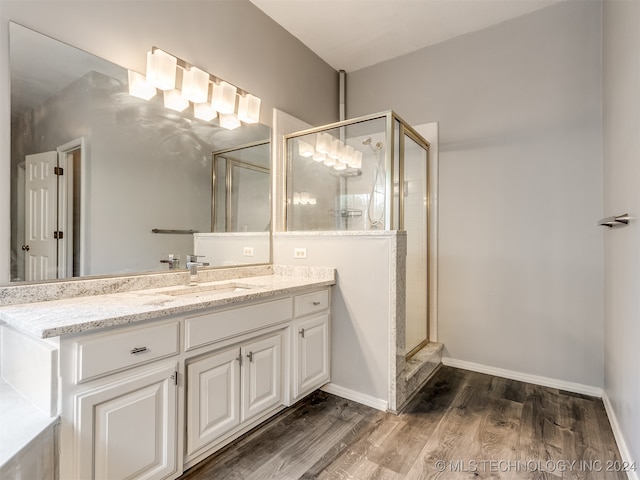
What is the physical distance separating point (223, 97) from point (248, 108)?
235mm

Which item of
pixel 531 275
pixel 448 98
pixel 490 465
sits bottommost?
pixel 490 465

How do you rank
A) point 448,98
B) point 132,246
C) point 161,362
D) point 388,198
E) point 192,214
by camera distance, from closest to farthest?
point 161,362 → point 132,246 → point 192,214 → point 388,198 → point 448,98

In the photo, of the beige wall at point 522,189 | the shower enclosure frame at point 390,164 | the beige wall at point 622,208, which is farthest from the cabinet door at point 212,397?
the beige wall at point 522,189

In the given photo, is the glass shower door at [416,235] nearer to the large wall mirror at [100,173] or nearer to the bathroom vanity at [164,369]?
the bathroom vanity at [164,369]

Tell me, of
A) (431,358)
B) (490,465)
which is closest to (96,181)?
(490,465)

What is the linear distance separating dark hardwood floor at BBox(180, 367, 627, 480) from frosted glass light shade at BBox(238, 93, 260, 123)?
2041 mm

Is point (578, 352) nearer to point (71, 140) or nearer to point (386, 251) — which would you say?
point (386, 251)

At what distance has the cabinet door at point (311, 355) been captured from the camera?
6.69 feet

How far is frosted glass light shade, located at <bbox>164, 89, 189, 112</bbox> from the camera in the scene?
1.92 metres

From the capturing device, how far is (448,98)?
9.69 ft

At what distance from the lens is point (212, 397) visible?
1.56 m

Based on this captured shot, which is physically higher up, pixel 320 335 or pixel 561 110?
pixel 561 110

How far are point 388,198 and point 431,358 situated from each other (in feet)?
4.59

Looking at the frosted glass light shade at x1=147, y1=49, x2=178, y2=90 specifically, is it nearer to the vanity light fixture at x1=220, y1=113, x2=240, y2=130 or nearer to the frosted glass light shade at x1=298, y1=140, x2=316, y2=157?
the vanity light fixture at x1=220, y1=113, x2=240, y2=130
